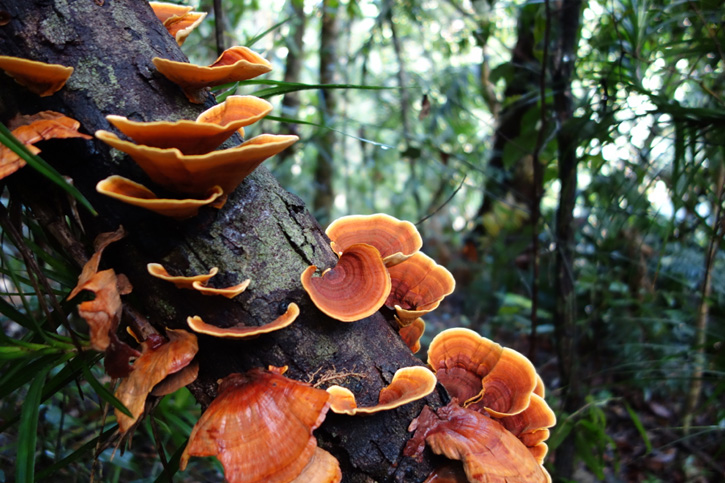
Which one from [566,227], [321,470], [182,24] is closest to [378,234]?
[321,470]

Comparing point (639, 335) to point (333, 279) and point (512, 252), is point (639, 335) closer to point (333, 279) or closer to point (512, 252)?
point (512, 252)

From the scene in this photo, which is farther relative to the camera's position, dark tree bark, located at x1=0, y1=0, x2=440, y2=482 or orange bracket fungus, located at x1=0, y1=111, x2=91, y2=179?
dark tree bark, located at x1=0, y1=0, x2=440, y2=482

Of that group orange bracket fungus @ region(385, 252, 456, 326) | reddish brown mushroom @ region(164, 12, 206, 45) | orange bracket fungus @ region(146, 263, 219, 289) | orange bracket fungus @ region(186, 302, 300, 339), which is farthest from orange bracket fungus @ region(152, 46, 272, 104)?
orange bracket fungus @ region(385, 252, 456, 326)

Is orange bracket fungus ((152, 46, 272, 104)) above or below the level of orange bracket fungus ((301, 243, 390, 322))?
above

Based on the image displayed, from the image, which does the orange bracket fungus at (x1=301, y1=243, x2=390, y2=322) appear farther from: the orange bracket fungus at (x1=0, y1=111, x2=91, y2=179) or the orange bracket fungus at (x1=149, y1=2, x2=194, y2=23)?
the orange bracket fungus at (x1=149, y1=2, x2=194, y2=23)

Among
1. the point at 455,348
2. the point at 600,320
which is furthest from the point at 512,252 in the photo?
the point at 455,348

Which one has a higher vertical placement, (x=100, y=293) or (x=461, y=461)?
(x=100, y=293)
